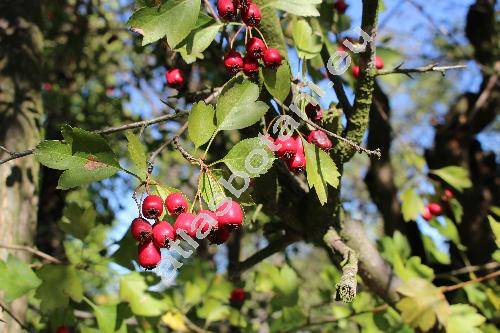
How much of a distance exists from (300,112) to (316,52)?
0.32m

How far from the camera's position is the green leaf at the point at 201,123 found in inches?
52.5

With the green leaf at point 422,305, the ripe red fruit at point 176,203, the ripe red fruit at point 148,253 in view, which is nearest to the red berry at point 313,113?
the ripe red fruit at point 176,203

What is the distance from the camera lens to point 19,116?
7.66ft

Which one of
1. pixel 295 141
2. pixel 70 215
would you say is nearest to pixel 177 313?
pixel 70 215

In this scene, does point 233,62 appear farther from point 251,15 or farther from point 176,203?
point 176,203

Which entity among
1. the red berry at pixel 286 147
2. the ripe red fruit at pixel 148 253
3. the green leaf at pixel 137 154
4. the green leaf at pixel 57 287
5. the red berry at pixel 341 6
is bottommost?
the green leaf at pixel 57 287

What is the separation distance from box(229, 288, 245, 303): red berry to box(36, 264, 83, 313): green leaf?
114 cm

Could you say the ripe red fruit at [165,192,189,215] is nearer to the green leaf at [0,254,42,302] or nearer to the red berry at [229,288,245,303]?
the green leaf at [0,254,42,302]

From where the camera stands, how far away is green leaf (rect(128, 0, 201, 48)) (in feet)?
4.53

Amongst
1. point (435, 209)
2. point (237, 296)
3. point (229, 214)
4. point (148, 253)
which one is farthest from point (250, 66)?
point (435, 209)

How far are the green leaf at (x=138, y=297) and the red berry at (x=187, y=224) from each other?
0.95 m

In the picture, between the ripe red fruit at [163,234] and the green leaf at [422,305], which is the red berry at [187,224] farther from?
the green leaf at [422,305]

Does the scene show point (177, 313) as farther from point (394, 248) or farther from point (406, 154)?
point (406, 154)

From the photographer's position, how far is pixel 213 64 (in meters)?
2.49
